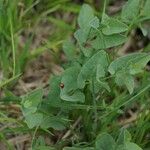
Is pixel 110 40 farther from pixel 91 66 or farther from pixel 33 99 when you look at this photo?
pixel 33 99

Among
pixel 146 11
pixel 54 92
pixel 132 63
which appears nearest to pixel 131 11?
pixel 146 11

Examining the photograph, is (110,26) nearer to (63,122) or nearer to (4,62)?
(63,122)

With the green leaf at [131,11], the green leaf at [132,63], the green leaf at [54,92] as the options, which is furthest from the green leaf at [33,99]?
the green leaf at [131,11]

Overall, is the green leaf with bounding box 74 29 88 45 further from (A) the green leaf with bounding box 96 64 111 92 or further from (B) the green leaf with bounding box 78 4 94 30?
(A) the green leaf with bounding box 96 64 111 92

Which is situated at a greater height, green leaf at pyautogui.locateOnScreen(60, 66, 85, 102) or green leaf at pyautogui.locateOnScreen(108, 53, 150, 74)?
green leaf at pyautogui.locateOnScreen(108, 53, 150, 74)

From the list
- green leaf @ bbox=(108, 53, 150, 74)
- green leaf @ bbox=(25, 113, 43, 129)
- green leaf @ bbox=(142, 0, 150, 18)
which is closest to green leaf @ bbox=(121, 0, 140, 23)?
green leaf @ bbox=(142, 0, 150, 18)

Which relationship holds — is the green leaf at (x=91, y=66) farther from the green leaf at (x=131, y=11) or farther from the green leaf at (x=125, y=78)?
the green leaf at (x=131, y=11)

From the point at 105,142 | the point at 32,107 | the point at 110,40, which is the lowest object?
the point at 105,142
